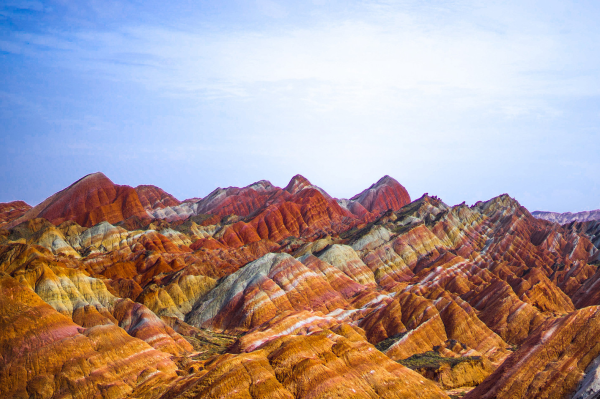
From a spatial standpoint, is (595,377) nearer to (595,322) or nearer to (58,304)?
(595,322)

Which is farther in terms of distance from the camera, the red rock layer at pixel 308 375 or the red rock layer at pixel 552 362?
the red rock layer at pixel 308 375

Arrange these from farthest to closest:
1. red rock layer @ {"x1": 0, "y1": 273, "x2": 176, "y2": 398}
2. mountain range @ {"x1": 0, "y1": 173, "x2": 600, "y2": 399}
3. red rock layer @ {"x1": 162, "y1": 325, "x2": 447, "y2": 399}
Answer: red rock layer @ {"x1": 0, "y1": 273, "x2": 176, "y2": 398} < mountain range @ {"x1": 0, "y1": 173, "x2": 600, "y2": 399} < red rock layer @ {"x1": 162, "y1": 325, "x2": 447, "y2": 399}

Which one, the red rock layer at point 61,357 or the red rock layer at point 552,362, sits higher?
the red rock layer at point 552,362

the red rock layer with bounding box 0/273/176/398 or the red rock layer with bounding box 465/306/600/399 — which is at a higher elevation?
the red rock layer with bounding box 465/306/600/399

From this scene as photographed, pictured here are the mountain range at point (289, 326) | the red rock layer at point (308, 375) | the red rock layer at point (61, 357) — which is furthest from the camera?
the red rock layer at point (61, 357)

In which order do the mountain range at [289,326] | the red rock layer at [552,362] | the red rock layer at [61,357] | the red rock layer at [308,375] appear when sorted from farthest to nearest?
1. the red rock layer at [61,357]
2. the mountain range at [289,326]
3. the red rock layer at [308,375]
4. the red rock layer at [552,362]

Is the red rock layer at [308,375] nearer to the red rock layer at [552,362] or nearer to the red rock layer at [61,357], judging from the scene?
the red rock layer at [552,362]

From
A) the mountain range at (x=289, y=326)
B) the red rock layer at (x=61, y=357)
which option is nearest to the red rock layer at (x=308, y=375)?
the mountain range at (x=289, y=326)

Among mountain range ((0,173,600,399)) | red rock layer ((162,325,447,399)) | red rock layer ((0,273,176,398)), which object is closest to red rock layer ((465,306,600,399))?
mountain range ((0,173,600,399))

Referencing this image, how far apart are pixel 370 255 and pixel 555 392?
140 m

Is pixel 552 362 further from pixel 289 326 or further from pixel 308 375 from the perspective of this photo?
pixel 289 326

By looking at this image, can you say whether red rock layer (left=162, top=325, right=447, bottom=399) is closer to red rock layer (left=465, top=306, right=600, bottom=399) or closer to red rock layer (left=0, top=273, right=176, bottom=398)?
red rock layer (left=465, top=306, right=600, bottom=399)

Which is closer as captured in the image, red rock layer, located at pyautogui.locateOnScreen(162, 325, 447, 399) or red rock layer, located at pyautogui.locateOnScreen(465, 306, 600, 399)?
red rock layer, located at pyautogui.locateOnScreen(465, 306, 600, 399)

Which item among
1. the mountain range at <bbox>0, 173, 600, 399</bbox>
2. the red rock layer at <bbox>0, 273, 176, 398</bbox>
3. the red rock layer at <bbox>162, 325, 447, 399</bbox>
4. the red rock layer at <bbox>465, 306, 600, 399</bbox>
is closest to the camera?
the red rock layer at <bbox>465, 306, 600, 399</bbox>
